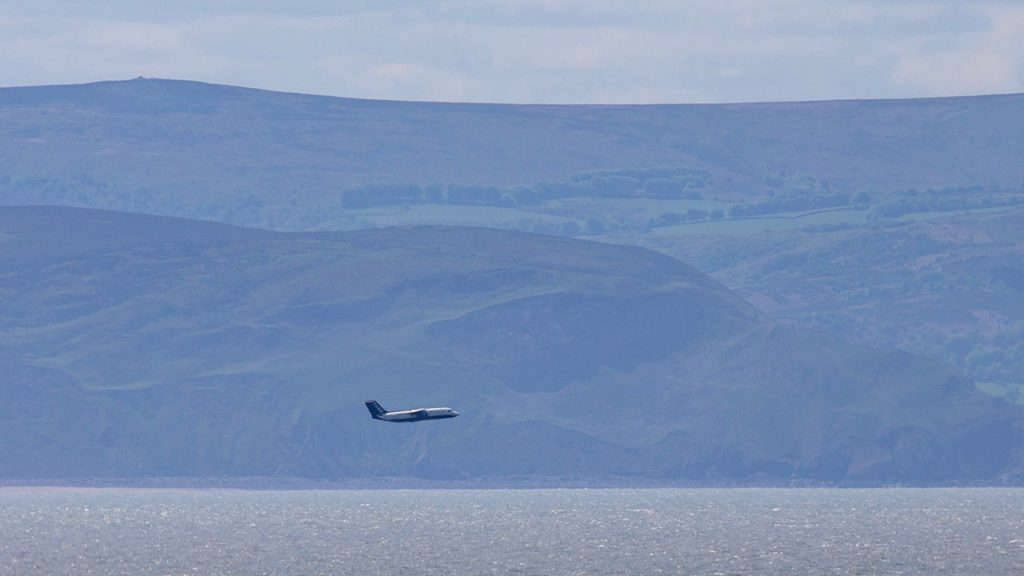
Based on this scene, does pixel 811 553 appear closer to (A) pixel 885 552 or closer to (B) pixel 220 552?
(A) pixel 885 552

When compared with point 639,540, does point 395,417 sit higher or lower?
higher

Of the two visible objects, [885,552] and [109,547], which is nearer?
[885,552]

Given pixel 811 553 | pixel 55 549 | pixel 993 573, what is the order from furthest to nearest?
pixel 55 549 → pixel 811 553 → pixel 993 573

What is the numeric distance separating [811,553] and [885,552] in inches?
239

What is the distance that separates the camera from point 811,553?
6703 inches

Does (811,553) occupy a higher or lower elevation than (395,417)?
lower

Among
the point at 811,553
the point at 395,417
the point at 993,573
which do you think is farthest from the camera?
the point at 811,553

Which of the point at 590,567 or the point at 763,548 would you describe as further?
the point at 763,548

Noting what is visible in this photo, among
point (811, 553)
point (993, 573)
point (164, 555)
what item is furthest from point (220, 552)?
point (993, 573)

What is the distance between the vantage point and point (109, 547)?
185375 millimetres

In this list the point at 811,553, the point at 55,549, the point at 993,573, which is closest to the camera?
the point at 993,573

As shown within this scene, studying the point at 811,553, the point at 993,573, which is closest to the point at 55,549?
the point at 811,553

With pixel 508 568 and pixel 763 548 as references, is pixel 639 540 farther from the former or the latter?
pixel 508 568

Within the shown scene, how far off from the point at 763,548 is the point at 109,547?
52332 millimetres
